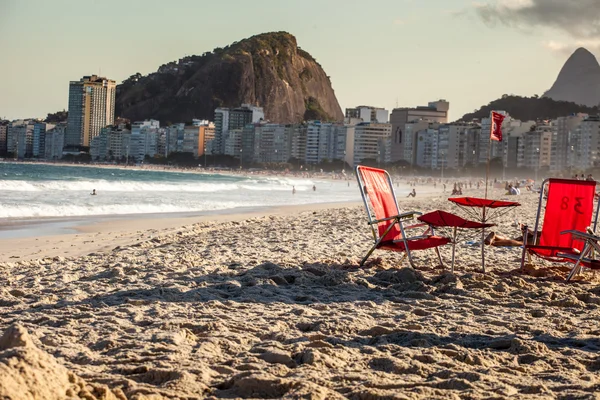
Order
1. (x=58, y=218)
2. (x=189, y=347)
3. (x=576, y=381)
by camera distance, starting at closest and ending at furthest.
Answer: (x=576, y=381), (x=189, y=347), (x=58, y=218)

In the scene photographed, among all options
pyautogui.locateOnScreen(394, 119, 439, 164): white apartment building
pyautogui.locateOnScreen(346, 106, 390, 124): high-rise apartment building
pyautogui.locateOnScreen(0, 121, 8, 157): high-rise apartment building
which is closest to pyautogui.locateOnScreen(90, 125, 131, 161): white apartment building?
pyautogui.locateOnScreen(0, 121, 8, 157): high-rise apartment building

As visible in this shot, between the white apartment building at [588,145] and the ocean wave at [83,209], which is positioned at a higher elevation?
the white apartment building at [588,145]

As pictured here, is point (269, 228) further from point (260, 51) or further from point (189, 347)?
point (260, 51)

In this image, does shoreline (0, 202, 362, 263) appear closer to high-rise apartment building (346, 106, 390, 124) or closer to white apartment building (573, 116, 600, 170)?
white apartment building (573, 116, 600, 170)

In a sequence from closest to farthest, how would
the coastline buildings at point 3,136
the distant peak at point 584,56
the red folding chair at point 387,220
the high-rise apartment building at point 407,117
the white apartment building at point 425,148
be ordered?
the red folding chair at point 387,220 < the white apartment building at point 425,148 < the high-rise apartment building at point 407,117 < the coastline buildings at point 3,136 < the distant peak at point 584,56

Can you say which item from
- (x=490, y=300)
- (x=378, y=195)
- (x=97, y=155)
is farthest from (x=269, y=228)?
(x=97, y=155)

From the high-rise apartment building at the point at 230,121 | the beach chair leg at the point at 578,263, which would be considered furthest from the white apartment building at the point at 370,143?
the beach chair leg at the point at 578,263

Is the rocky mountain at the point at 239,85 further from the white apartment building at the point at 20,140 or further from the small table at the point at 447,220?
the small table at the point at 447,220
